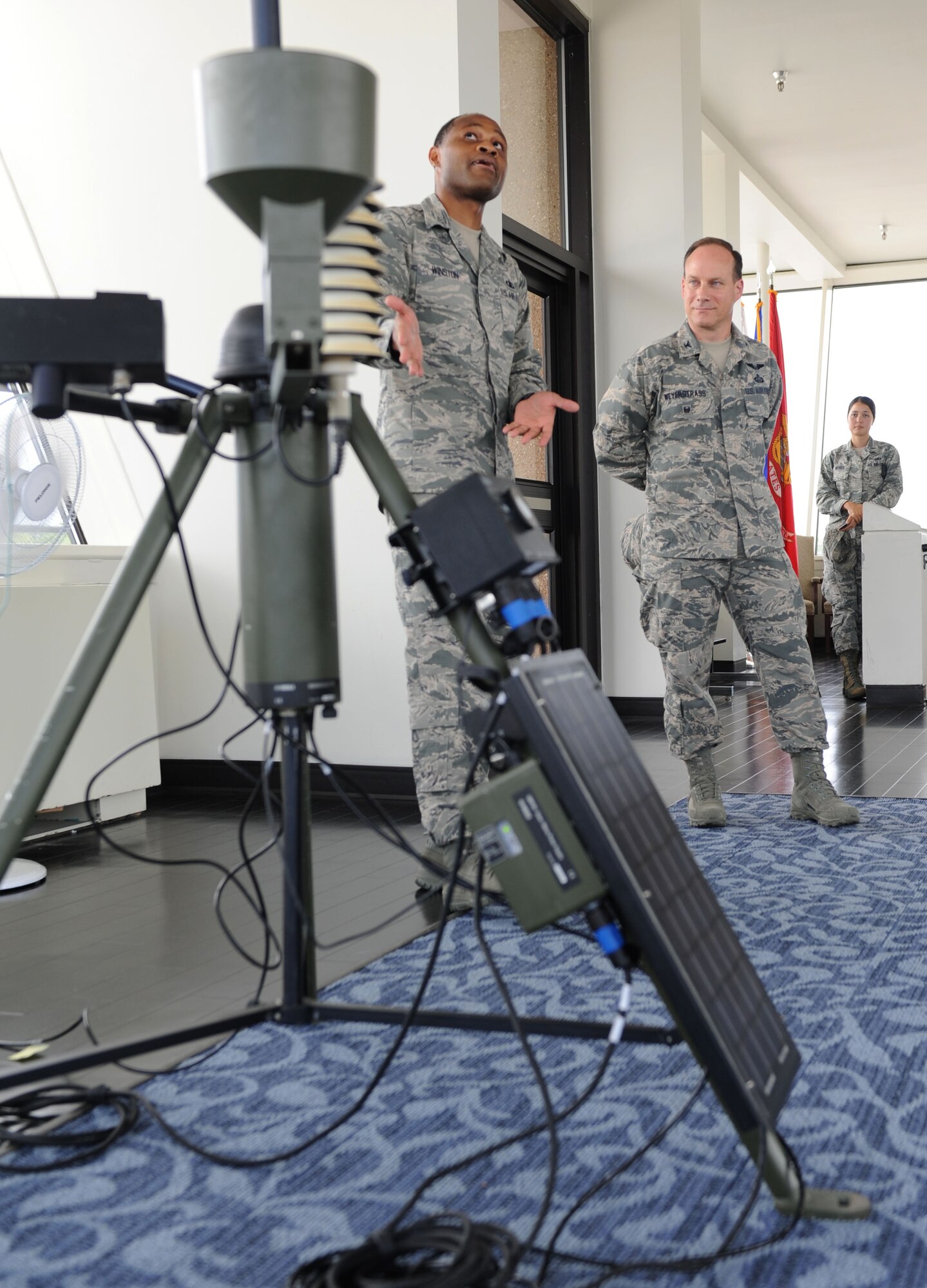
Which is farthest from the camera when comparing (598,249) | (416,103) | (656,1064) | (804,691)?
(598,249)

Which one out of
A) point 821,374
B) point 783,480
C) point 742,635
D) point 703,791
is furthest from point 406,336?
point 821,374

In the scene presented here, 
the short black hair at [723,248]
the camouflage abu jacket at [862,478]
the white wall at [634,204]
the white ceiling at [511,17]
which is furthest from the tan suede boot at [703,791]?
the camouflage abu jacket at [862,478]

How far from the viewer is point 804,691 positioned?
333 centimetres

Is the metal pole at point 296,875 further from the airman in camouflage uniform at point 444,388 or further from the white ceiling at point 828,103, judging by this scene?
the white ceiling at point 828,103

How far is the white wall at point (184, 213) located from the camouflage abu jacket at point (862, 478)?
13.4 feet

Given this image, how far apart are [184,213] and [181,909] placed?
2453 millimetres

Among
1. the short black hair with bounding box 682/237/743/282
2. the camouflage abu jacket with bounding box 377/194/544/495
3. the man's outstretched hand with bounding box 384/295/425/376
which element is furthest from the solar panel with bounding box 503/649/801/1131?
the short black hair with bounding box 682/237/743/282

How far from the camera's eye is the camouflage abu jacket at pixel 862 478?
729 centimetres

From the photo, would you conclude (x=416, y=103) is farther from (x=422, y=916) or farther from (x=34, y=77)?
(x=422, y=916)

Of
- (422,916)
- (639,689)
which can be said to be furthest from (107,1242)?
(639,689)

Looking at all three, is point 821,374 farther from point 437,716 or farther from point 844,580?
point 437,716

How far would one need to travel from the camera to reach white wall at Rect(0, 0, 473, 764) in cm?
382

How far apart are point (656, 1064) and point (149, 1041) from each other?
660mm

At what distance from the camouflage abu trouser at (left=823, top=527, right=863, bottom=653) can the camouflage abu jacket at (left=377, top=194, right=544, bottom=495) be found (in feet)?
15.0
